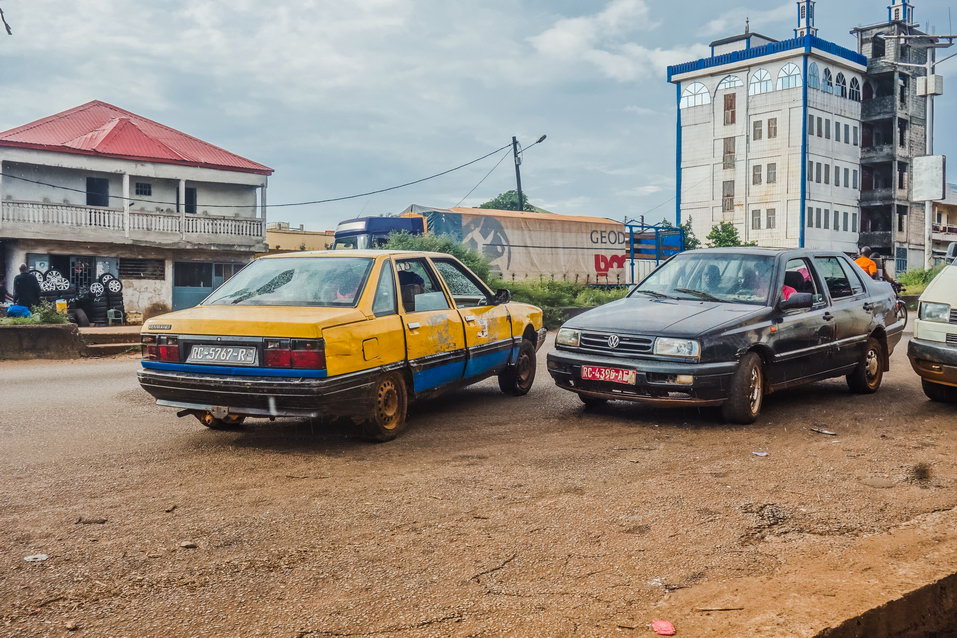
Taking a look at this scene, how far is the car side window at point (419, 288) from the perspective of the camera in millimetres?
6797

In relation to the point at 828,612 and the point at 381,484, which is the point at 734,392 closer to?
the point at 381,484

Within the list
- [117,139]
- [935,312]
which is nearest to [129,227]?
[117,139]

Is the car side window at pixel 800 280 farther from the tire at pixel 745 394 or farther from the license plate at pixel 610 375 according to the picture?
the license plate at pixel 610 375

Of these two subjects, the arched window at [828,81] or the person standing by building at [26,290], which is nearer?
the person standing by building at [26,290]

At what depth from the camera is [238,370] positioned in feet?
18.9

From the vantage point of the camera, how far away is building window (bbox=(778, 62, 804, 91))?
173 ft

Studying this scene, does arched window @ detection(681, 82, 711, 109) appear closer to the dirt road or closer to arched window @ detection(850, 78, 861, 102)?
arched window @ detection(850, 78, 861, 102)

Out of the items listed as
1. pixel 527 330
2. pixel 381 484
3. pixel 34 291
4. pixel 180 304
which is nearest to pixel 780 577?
pixel 381 484

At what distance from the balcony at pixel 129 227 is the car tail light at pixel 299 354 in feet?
84.6

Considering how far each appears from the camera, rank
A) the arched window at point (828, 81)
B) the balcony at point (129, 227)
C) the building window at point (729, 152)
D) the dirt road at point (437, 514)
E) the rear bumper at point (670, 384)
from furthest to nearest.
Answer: the building window at point (729, 152)
the arched window at point (828, 81)
the balcony at point (129, 227)
the rear bumper at point (670, 384)
the dirt road at point (437, 514)

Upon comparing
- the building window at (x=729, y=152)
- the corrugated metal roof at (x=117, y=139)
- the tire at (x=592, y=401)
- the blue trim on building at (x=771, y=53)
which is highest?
the blue trim on building at (x=771, y=53)

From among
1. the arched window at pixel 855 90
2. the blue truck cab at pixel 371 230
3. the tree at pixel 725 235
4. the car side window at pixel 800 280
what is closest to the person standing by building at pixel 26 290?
the blue truck cab at pixel 371 230

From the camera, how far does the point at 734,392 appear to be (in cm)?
680

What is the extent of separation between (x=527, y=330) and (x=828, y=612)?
5896 mm
